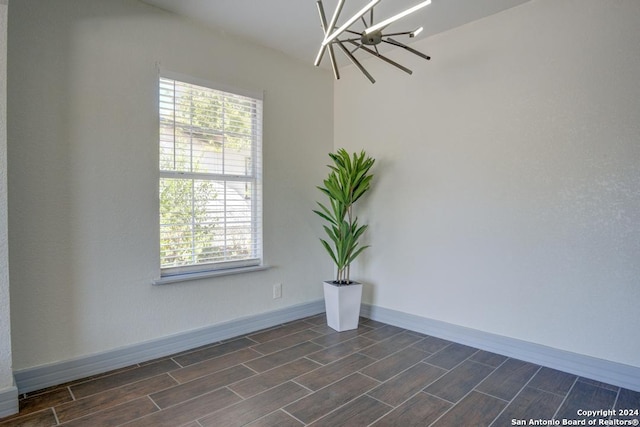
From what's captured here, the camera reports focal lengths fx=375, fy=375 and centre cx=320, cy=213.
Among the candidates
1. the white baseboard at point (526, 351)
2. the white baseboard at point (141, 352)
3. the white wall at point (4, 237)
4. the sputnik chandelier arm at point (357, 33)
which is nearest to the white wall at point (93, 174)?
the white baseboard at point (141, 352)

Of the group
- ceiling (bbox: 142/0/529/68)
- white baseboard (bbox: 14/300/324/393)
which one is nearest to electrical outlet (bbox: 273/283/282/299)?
white baseboard (bbox: 14/300/324/393)

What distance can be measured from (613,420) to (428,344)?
1262 millimetres

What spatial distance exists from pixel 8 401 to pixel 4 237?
0.87 metres

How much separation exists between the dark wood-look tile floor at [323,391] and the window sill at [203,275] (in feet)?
1.83

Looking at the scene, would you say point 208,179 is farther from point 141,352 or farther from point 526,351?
A: point 526,351

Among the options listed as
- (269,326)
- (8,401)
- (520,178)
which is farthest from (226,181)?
(520,178)

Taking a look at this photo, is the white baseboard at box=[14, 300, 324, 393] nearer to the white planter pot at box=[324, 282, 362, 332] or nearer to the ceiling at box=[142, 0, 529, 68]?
the white planter pot at box=[324, 282, 362, 332]

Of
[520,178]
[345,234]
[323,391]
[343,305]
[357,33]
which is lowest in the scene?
[323,391]

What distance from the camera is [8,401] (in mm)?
1979

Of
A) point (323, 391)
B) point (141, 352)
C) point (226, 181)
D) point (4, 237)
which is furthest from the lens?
point (226, 181)

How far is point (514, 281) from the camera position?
2.79 m

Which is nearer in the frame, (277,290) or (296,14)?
(296,14)

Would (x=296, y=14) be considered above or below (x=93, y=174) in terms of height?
above

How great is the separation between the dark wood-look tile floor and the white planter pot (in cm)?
37
